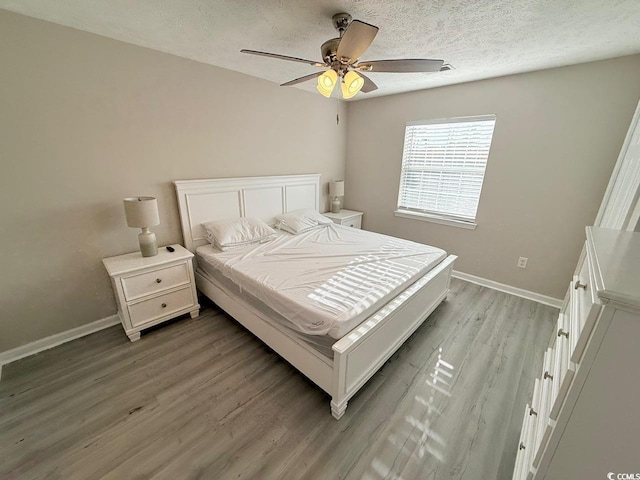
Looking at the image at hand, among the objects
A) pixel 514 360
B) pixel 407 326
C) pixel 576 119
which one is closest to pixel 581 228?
pixel 576 119

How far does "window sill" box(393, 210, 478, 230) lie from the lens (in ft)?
10.3

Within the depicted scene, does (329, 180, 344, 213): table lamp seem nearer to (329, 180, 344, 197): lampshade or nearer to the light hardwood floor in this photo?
(329, 180, 344, 197): lampshade

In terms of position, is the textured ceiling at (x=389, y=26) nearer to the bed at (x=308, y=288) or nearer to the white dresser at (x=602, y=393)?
the bed at (x=308, y=288)

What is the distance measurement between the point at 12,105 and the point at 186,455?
247 centimetres

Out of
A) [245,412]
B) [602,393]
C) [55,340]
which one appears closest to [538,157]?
[602,393]

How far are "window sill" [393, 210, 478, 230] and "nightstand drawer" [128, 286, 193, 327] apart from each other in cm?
295

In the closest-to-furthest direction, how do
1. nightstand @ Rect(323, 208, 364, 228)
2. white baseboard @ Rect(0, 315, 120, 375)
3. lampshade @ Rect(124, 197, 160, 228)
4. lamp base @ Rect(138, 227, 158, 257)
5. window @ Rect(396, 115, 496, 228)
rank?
white baseboard @ Rect(0, 315, 120, 375) → lampshade @ Rect(124, 197, 160, 228) → lamp base @ Rect(138, 227, 158, 257) → window @ Rect(396, 115, 496, 228) → nightstand @ Rect(323, 208, 364, 228)

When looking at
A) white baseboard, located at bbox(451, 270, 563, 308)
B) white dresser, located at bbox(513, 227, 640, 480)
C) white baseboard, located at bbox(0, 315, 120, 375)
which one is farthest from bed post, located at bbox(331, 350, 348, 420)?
white baseboard, located at bbox(451, 270, 563, 308)

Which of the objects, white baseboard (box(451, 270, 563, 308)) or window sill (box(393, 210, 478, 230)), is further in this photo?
window sill (box(393, 210, 478, 230))

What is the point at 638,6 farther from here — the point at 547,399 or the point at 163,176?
the point at 163,176

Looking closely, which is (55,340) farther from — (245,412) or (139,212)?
(245,412)

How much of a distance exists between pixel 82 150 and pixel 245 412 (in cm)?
228

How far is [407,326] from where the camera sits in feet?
6.71

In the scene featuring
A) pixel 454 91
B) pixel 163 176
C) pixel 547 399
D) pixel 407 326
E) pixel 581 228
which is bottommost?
pixel 407 326
